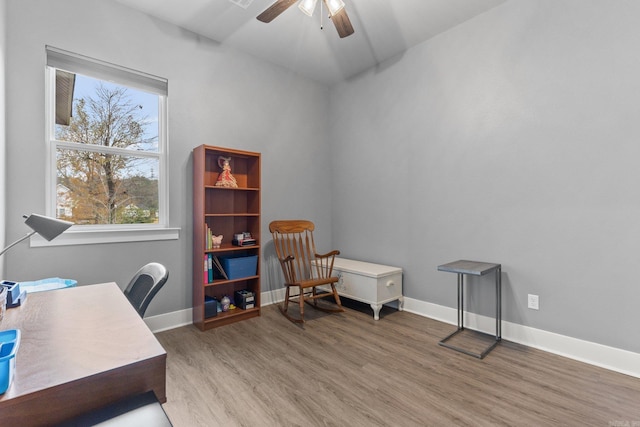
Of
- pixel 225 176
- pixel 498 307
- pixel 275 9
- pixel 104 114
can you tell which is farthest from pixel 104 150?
pixel 498 307

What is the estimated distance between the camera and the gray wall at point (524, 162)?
224 cm

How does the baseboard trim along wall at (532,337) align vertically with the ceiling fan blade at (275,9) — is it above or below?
below

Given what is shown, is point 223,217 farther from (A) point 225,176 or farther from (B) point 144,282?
(B) point 144,282

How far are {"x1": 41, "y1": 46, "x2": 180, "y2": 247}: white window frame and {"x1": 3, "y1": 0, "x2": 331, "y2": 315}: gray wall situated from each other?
57 millimetres

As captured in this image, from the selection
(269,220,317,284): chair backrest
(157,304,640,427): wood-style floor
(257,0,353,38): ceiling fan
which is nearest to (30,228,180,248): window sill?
(157,304,640,427): wood-style floor

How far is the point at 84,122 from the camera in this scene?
8.75ft

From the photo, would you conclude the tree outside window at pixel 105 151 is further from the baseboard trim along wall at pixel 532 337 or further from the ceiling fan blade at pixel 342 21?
the ceiling fan blade at pixel 342 21

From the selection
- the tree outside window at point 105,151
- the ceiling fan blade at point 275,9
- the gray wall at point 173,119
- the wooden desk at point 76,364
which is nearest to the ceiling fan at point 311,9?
the ceiling fan blade at point 275,9

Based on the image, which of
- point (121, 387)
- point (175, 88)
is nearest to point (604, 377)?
point (121, 387)

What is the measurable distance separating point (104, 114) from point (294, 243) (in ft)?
7.52

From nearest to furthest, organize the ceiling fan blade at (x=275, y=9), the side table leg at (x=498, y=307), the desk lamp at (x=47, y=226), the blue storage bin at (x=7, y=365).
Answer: the blue storage bin at (x=7, y=365) → the desk lamp at (x=47, y=226) → the ceiling fan blade at (x=275, y=9) → the side table leg at (x=498, y=307)

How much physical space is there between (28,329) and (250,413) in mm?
1192

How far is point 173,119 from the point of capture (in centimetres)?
304

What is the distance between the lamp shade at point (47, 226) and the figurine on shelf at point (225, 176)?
6.23 ft
